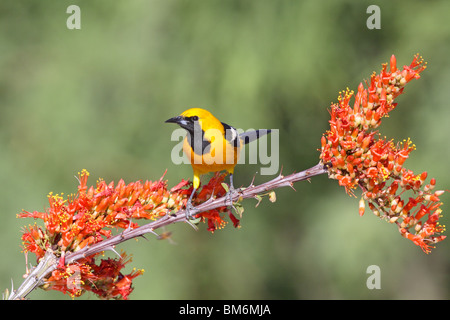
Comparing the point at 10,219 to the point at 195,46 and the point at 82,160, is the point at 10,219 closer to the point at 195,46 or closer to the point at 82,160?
the point at 82,160

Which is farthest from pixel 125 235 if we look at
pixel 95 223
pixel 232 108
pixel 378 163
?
pixel 232 108

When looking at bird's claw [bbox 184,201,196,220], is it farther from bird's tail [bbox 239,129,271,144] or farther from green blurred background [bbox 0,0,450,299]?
green blurred background [bbox 0,0,450,299]

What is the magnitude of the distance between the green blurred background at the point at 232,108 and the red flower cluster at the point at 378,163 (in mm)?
4307

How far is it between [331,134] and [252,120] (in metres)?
4.44

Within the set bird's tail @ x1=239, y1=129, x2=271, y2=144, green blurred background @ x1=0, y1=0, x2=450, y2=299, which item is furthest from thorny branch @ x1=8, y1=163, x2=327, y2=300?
green blurred background @ x1=0, y1=0, x2=450, y2=299

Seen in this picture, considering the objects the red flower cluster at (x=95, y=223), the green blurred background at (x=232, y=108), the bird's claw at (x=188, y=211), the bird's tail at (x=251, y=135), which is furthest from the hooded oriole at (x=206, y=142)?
the green blurred background at (x=232, y=108)

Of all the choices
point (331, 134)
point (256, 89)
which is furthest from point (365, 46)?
point (331, 134)

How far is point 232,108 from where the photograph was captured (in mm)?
6816

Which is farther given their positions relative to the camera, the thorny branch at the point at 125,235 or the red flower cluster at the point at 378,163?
the red flower cluster at the point at 378,163

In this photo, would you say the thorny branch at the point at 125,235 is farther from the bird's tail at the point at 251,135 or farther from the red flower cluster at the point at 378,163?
the bird's tail at the point at 251,135

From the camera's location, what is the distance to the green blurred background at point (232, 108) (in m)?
6.75

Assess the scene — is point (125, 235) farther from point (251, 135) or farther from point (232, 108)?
point (232, 108)

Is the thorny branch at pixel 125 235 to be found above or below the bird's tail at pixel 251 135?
below

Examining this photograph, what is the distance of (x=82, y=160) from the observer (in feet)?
23.9
